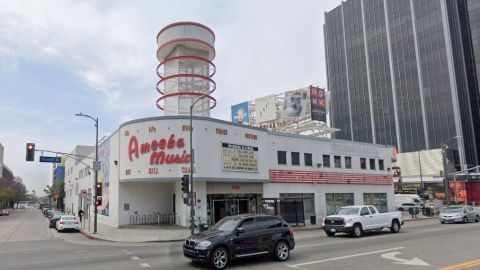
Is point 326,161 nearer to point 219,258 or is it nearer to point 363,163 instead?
point 363,163

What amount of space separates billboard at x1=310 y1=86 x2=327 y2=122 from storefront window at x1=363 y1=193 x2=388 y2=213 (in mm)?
11243

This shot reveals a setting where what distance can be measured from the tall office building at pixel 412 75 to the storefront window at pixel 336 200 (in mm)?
66461

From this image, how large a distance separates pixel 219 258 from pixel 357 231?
1213cm

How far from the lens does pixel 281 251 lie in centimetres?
1379

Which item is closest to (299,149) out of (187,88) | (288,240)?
(187,88)

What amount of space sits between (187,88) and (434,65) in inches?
3383

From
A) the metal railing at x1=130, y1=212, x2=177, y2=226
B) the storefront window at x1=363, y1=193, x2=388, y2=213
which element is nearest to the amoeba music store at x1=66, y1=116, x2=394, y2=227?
the metal railing at x1=130, y1=212, x2=177, y2=226

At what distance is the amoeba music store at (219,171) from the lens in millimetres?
30031

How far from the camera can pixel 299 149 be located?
125ft

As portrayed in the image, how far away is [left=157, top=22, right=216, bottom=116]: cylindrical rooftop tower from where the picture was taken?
40.1 m

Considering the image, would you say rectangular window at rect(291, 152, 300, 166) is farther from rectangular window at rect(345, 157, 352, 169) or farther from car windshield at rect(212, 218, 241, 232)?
car windshield at rect(212, 218, 241, 232)

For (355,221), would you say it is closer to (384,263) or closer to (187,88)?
(384,263)

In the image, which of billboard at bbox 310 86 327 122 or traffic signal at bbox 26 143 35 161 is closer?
traffic signal at bbox 26 143 35 161

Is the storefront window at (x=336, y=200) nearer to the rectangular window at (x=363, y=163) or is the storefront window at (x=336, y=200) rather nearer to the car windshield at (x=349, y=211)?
the rectangular window at (x=363, y=163)
